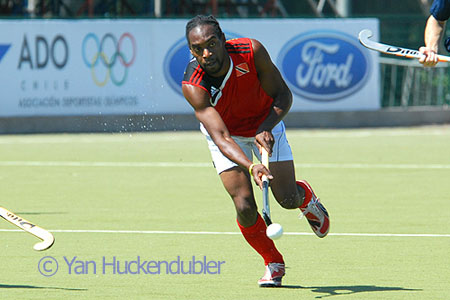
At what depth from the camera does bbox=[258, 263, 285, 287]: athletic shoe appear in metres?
7.10

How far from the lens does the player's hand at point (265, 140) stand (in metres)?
7.04

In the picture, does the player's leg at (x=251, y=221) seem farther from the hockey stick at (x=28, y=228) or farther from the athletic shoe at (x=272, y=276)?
the hockey stick at (x=28, y=228)

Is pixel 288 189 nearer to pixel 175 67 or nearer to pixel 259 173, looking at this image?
pixel 259 173

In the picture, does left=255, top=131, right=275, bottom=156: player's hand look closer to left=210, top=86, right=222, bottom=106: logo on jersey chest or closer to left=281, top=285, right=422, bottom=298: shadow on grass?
left=210, top=86, right=222, bottom=106: logo on jersey chest

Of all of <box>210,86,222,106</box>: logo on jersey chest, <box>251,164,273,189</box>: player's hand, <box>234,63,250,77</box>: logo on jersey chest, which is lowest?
<box>251,164,273,189</box>: player's hand

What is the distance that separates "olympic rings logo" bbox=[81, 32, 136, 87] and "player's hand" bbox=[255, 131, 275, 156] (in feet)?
45.8

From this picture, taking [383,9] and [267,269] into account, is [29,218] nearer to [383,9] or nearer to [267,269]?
[267,269]

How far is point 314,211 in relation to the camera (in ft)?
26.3

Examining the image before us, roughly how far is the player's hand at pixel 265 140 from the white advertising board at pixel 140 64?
1388cm

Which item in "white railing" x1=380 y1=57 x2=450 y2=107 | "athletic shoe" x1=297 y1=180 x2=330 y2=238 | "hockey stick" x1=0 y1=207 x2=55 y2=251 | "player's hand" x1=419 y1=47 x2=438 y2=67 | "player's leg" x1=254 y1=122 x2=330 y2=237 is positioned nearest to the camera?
"hockey stick" x1=0 y1=207 x2=55 y2=251

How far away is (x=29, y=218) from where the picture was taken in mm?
10359

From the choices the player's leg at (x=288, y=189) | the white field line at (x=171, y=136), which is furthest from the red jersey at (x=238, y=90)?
the white field line at (x=171, y=136)

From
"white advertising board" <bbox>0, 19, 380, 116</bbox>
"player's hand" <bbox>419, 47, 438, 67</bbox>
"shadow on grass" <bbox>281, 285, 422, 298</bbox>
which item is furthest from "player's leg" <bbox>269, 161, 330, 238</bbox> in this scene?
"white advertising board" <bbox>0, 19, 380, 116</bbox>

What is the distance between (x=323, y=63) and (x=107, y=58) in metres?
4.54
